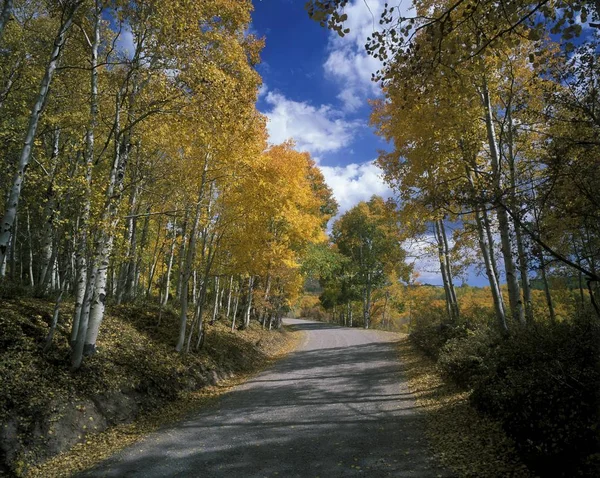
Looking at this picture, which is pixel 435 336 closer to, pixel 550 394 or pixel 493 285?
pixel 493 285

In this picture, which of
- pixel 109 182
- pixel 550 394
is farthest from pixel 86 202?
pixel 550 394

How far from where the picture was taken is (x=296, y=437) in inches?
254

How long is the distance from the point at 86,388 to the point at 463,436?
23.0 feet

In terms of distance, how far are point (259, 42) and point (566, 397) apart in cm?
1052

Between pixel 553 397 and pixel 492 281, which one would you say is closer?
pixel 553 397

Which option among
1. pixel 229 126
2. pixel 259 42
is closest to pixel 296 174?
pixel 259 42

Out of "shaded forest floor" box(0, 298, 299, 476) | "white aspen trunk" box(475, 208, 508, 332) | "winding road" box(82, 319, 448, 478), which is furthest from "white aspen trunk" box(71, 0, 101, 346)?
"white aspen trunk" box(475, 208, 508, 332)

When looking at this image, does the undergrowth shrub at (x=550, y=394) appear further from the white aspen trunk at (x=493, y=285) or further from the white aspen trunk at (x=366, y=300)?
the white aspen trunk at (x=366, y=300)

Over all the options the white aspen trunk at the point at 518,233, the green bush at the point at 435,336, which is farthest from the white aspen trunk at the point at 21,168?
the green bush at the point at 435,336

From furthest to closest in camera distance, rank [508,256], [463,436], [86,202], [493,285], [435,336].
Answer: [435,336] → [493,285] → [508,256] → [86,202] → [463,436]

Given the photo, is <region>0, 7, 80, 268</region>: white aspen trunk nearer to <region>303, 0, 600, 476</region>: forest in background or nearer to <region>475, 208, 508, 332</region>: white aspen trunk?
<region>303, 0, 600, 476</region>: forest in background

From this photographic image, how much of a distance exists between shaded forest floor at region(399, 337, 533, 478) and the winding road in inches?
11.2

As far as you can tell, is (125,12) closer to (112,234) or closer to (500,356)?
(112,234)

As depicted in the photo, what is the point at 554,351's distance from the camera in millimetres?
5652
